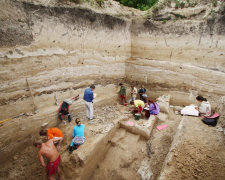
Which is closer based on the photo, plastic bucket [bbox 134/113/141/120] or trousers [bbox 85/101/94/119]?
trousers [bbox 85/101/94/119]

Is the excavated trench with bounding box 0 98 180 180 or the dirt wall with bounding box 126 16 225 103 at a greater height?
the dirt wall with bounding box 126 16 225 103

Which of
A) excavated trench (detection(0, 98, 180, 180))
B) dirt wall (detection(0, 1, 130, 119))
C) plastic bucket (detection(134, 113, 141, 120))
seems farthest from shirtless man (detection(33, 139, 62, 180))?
plastic bucket (detection(134, 113, 141, 120))

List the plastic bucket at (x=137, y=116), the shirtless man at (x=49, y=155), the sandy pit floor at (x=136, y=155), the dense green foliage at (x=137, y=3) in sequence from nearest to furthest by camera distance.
→ the sandy pit floor at (x=136, y=155)
the shirtless man at (x=49, y=155)
the plastic bucket at (x=137, y=116)
the dense green foliage at (x=137, y=3)

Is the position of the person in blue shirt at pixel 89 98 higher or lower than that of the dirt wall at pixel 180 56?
lower

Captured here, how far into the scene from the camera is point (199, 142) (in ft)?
10.1

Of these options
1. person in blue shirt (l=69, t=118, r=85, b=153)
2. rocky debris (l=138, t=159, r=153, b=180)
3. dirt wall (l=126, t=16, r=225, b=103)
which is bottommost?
rocky debris (l=138, t=159, r=153, b=180)

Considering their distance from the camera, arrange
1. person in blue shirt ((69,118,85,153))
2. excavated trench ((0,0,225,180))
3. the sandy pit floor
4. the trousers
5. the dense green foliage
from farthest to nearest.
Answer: the dense green foliage → the trousers → person in blue shirt ((69,118,85,153)) → excavated trench ((0,0,225,180)) → the sandy pit floor

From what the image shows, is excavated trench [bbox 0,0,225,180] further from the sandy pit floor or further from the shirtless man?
the shirtless man

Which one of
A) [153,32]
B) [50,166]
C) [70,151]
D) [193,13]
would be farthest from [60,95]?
[193,13]

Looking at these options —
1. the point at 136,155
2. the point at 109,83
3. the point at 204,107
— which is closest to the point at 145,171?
the point at 136,155

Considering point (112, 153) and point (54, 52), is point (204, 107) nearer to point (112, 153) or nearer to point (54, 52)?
point (112, 153)

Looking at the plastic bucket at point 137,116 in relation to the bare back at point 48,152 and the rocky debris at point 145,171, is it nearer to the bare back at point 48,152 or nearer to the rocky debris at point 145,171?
the rocky debris at point 145,171

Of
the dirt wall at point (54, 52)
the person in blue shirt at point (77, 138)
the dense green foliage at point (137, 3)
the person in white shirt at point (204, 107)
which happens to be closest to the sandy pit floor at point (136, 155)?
the person in blue shirt at point (77, 138)

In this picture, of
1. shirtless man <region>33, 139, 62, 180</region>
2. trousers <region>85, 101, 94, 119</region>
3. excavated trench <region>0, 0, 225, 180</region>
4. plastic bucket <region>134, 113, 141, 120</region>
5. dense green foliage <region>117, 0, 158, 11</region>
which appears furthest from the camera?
dense green foliage <region>117, 0, 158, 11</region>
